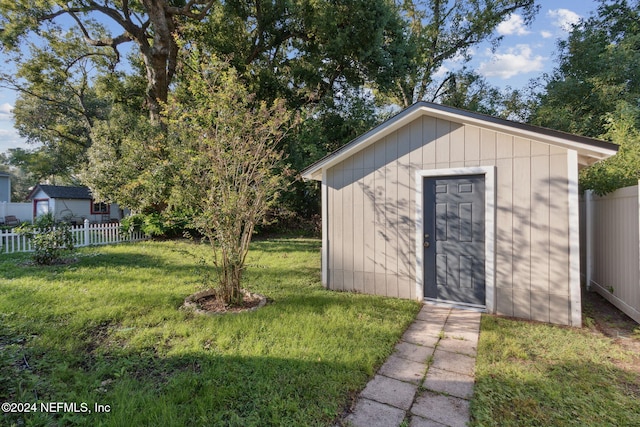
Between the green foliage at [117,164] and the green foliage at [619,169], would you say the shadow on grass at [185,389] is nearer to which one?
the green foliage at [619,169]

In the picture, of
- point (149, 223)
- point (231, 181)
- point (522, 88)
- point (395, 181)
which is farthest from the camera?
point (522, 88)

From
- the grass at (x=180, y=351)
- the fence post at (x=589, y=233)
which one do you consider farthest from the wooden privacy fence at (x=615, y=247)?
the grass at (x=180, y=351)

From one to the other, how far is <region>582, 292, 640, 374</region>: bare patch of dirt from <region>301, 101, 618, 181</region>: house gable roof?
2.22m

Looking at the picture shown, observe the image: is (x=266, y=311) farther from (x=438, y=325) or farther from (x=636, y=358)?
(x=636, y=358)

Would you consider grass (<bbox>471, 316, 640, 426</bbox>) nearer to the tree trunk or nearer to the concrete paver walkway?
the concrete paver walkway

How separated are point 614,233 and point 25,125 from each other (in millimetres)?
31090

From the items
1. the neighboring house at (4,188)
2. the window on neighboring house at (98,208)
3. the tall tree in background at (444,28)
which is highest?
the tall tree in background at (444,28)

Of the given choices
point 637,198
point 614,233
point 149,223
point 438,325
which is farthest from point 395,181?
point 149,223

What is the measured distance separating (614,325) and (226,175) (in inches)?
221

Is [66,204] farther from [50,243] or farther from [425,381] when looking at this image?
[425,381]

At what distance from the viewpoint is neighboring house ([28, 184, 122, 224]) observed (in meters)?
Answer: 19.6

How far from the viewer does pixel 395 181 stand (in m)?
5.02

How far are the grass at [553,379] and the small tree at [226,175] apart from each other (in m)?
3.30

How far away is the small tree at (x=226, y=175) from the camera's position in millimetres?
4094
